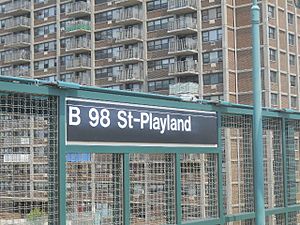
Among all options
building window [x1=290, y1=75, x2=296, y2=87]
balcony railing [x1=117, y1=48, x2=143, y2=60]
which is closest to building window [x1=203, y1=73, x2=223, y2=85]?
building window [x1=290, y1=75, x2=296, y2=87]

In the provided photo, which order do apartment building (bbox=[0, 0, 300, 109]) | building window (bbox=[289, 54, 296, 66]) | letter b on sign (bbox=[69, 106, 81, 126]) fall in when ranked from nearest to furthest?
letter b on sign (bbox=[69, 106, 81, 126]), apartment building (bbox=[0, 0, 300, 109]), building window (bbox=[289, 54, 296, 66])

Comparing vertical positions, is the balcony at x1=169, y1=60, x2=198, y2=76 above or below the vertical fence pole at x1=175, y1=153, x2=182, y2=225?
above

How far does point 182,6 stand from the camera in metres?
59.9

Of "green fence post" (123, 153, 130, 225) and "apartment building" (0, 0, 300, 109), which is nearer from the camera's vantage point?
"green fence post" (123, 153, 130, 225)

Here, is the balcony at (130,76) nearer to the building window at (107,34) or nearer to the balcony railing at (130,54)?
the balcony railing at (130,54)

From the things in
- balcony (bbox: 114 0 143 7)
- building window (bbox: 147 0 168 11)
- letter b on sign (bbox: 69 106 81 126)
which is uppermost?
balcony (bbox: 114 0 143 7)

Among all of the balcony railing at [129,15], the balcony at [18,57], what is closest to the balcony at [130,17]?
the balcony railing at [129,15]

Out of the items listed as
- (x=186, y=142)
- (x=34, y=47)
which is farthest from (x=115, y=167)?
(x=34, y=47)

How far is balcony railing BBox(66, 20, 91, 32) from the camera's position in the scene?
2771 inches

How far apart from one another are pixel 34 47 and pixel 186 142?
2820 inches

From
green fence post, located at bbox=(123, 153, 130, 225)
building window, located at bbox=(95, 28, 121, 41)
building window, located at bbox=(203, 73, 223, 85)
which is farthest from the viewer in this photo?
building window, located at bbox=(95, 28, 121, 41)

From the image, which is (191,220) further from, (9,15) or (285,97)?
(9,15)

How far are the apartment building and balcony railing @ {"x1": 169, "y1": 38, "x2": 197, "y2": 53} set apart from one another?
0.34 feet

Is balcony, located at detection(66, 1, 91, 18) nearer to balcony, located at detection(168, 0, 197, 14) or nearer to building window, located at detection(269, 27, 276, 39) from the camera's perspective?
balcony, located at detection(168, 0, 197, 14)
